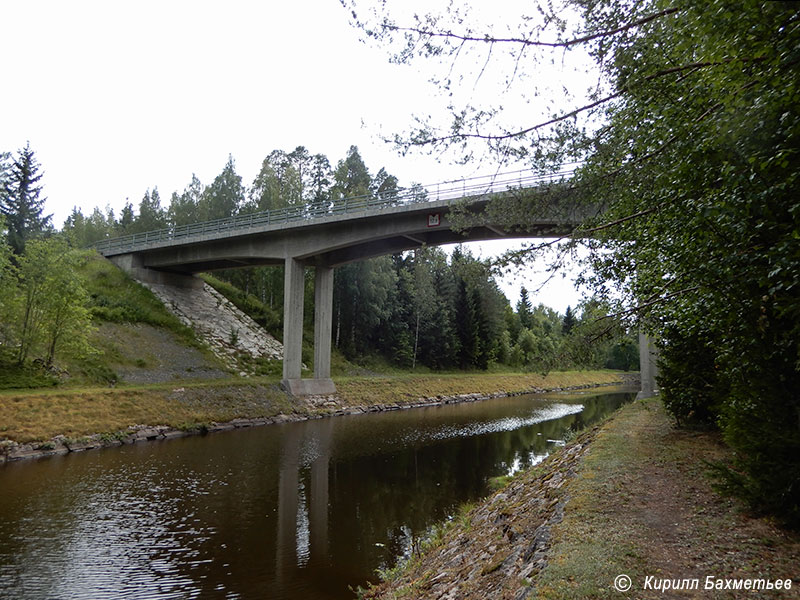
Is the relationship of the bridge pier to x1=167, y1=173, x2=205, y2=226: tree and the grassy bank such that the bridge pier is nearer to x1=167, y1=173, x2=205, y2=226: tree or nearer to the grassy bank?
the grassy bank

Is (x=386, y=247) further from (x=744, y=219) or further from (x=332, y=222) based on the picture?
(x=744, y=219)

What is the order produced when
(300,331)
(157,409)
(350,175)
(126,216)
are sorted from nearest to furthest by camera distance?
(157,409)
(300,331)
(350,175)
(126,216)

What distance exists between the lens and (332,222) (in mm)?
26828

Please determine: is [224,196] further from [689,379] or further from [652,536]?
[652,536]

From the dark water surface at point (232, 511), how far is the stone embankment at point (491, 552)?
110cm

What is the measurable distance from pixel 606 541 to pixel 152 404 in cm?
2034

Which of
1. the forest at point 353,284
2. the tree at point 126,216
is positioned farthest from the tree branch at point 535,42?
the tree at point 126,216

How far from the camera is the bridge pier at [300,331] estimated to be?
2844 cm

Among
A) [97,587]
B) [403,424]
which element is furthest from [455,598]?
[403,424]

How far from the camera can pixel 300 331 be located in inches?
1160

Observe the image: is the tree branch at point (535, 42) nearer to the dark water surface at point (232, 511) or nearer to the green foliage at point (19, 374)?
the dark water surface at point (232, 511)

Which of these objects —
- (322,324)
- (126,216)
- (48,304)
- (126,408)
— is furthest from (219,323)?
(126,216)

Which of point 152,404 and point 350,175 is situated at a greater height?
point 350,175

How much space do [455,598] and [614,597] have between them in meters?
1.76
